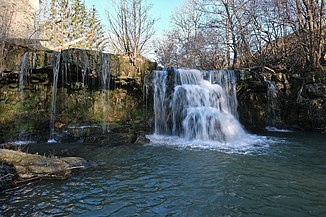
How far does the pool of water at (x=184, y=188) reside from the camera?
3.52 meters

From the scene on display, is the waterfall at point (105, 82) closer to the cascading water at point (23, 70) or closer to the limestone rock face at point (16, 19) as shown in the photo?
the cascading water at point (23, 70)

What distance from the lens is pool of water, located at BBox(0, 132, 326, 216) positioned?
352 centimetres

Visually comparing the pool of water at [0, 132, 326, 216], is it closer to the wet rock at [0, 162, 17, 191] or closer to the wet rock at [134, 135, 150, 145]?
the wet rock at [0, 162, 17, 191]

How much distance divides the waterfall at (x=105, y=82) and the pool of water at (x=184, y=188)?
419 cm

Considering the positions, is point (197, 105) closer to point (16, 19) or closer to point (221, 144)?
point (221, 144)

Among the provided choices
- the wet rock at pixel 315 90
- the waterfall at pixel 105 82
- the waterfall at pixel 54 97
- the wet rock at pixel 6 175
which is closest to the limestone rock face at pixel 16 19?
the waterfall at pixel 54 97

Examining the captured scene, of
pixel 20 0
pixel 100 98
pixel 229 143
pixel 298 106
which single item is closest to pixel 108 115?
pixel 100 98

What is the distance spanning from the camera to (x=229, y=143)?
846cm

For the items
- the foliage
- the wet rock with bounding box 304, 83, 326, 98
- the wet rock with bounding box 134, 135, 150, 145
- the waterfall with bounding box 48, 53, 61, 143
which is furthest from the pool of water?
the foliage

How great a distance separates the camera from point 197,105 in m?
10.4

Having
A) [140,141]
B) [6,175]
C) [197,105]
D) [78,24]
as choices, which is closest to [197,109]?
[197,105]

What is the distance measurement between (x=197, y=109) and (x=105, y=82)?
3946 mm

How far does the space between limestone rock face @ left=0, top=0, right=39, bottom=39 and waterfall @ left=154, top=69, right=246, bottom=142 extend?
20.6 feet

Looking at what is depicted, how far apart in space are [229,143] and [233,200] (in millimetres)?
4769
